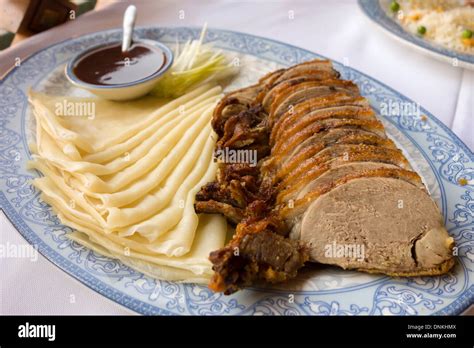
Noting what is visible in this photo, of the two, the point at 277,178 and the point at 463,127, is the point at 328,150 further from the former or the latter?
the point at 463,127

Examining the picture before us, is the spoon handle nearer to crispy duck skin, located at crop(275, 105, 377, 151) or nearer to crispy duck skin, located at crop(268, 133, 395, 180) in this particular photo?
crispy duck skin, located at crop(275, 105, 377, 151)

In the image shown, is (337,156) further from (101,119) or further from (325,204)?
(101,119)

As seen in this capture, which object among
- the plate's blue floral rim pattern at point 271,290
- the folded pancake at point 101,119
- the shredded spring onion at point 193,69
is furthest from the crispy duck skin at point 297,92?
the shredded spring onion at point 193,69

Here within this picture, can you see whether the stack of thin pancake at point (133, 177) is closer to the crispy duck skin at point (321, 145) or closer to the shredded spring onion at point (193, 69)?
the shredded spring onion at point (193, 69)

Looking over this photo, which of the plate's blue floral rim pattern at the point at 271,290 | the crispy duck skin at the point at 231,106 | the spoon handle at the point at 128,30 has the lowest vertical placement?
the plate's blue floral rim pattern at the point at 271,290

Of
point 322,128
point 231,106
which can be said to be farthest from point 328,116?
point 231,106

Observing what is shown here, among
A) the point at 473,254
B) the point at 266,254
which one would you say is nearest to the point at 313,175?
the point at 266,254

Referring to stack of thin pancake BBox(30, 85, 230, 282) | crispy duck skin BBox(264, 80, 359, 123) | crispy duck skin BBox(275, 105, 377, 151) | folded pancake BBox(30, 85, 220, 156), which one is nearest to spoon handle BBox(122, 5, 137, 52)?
folded pancake BBox(30, 85, 220, 156)

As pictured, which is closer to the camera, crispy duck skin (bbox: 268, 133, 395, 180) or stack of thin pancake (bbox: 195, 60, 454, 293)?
stack of thin pancake (bbox: 195, 60, 454, 293)
